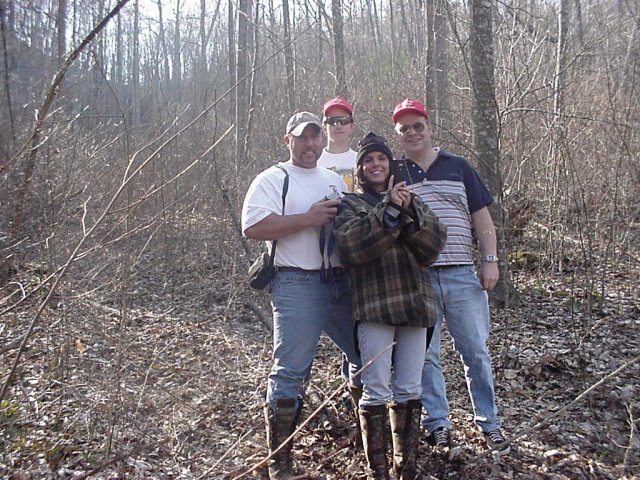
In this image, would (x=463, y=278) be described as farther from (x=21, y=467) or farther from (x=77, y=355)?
(x=77, y=355)

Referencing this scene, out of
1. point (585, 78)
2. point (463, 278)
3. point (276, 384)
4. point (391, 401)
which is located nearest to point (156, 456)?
point (276, 384)

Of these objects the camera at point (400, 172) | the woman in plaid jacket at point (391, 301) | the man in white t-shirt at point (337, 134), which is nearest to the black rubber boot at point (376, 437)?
the woman in plaid jacket at point (391, 301)

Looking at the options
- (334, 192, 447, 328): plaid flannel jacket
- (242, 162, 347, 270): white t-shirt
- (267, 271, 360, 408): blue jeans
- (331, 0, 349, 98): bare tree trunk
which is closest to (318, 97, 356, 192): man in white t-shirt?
(242, 162, 347, 270): white t-shirt

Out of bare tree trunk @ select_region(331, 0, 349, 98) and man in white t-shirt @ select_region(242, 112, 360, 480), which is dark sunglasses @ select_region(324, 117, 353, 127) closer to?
man in white t-shirt @ select_region(242, 112, 360, 480)

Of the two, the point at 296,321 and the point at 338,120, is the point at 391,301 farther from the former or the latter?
the point at 338,120

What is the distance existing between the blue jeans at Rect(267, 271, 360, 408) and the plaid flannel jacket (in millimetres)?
192

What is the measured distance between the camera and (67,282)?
215 inches

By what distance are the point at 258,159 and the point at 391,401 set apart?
342 inches

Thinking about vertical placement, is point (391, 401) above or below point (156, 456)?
above

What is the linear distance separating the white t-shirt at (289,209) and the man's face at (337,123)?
1209mm

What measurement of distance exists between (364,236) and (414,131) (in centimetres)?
97

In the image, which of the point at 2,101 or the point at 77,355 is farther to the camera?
the point at 2,101

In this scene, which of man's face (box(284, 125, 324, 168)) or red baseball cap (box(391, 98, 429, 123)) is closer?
man's face (box(284, 125, 324, 168))

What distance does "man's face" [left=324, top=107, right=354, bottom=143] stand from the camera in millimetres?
4359
